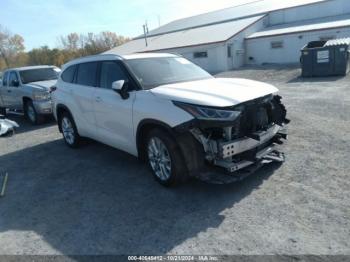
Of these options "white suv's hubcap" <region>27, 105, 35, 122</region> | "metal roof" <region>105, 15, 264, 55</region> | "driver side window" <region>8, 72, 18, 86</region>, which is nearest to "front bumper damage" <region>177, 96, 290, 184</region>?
"white suv's hubcap" <region>27, 105, 35, 122</region>

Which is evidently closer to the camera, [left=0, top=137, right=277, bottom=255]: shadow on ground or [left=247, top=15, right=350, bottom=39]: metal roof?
[left=0, top=137, right=277, bottom=255]: shadow on ground

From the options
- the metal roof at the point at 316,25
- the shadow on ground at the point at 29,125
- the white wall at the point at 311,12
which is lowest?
the shadow on ground at the point at 29,125

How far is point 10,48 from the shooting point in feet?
252

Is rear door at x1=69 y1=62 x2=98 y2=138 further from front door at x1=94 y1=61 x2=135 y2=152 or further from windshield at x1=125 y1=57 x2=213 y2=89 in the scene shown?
windshield at x1=125 y1=57 x2=213 y2=89

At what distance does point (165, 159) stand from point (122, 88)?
121 centimetres

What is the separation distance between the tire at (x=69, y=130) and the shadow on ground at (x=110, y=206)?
93 centimetres

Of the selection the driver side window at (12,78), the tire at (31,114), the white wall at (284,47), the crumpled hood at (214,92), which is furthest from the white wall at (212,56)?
the crumpled hood at (214,92)

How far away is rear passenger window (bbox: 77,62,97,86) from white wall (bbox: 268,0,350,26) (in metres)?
28.9

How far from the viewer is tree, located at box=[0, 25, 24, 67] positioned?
75688 millimetres

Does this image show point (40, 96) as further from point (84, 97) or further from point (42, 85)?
point (84, 97)

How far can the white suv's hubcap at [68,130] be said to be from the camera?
6851mm

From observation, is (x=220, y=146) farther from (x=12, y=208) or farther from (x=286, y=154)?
(x=12, y=208)

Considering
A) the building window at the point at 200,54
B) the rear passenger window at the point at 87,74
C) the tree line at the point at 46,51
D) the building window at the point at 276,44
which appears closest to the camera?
the rear passenger window at the point at 87,74

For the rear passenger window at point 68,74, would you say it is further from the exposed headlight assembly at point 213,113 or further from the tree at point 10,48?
the tree at point 10,48
